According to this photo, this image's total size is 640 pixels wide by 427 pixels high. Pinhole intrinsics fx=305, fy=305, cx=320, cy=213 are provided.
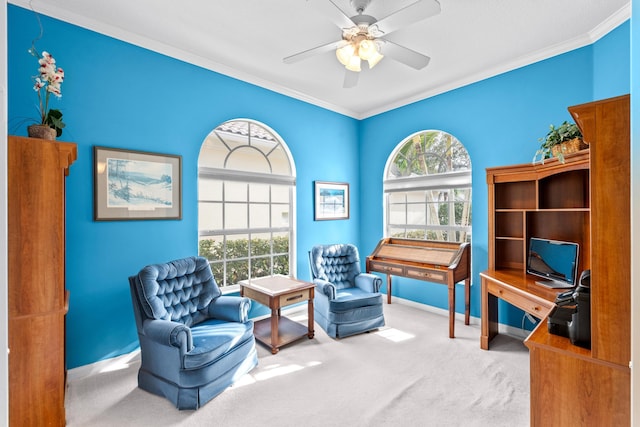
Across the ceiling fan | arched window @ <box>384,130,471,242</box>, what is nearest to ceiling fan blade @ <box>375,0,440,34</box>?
the ceiling fan

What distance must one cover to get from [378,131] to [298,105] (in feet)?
4.43

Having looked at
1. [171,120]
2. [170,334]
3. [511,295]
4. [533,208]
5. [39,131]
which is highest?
[171,120]

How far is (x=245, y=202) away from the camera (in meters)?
3.73

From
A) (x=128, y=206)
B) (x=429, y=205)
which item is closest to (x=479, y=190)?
(x=429, y=205)

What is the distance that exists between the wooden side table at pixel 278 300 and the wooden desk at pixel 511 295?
1.75 m

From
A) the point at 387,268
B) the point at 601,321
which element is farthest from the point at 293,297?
the point at 601,321

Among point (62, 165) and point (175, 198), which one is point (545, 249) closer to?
point (175, 198)

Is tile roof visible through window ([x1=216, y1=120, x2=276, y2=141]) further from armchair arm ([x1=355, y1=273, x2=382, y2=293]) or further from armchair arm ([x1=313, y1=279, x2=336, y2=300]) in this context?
armchair arm ([x1=355, y1=273, x2=382, y2=293])

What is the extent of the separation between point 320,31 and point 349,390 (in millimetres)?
2996

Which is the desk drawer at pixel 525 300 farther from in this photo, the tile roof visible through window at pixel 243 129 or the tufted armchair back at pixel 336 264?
the tile roof visible through window at pixel 243 129

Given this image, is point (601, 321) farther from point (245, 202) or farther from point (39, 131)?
point (245, 202)

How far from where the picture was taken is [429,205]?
13.8 feet

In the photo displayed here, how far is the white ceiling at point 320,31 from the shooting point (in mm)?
2363

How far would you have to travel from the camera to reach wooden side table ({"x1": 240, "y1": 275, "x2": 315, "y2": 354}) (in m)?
2.96
